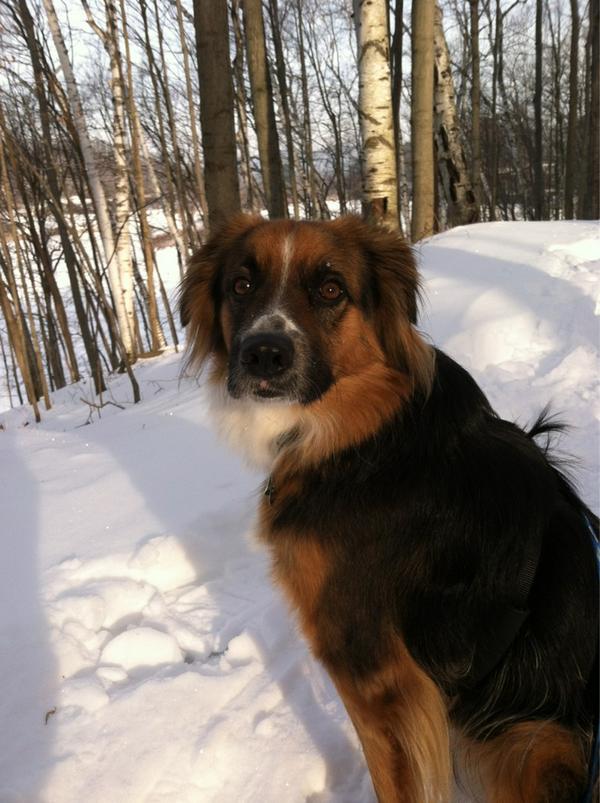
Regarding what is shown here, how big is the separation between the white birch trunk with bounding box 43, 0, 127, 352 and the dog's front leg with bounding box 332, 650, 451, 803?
11041 millimetres

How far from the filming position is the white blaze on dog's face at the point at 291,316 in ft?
6.94

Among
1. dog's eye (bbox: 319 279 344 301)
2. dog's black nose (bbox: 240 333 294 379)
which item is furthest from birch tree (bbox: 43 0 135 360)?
dog's black nose (bbox: 240 333 294 379)

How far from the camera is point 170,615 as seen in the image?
2.92m

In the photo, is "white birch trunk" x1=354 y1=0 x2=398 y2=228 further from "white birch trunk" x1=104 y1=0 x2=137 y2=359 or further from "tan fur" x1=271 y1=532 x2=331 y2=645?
"white birch trunk" x1=104 y1=0 x2=137 y2=359

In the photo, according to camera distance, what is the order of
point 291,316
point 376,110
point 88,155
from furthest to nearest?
point 88,155
point 376,110
point 291,316

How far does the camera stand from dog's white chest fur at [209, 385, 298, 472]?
222 centimetres

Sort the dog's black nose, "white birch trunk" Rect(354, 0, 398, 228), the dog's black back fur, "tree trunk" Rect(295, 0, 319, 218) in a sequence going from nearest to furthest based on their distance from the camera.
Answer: the dog's black back fur → the dog's black nose → "white birch trunk" Rect(354, 0, 398, 228) → "tree trunk" Rect(295, 0, 319, 218)

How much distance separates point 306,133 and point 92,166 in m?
12.1

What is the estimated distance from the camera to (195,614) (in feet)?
9.61

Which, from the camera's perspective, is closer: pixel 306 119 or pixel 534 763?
pixel 534 763

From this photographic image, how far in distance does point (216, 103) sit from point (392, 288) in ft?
18.4

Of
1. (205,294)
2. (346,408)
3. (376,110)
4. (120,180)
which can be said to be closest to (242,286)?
(205,294)

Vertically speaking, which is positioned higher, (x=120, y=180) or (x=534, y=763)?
(x=120, y=180)

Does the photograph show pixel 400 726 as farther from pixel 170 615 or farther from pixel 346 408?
pixel 170 615
